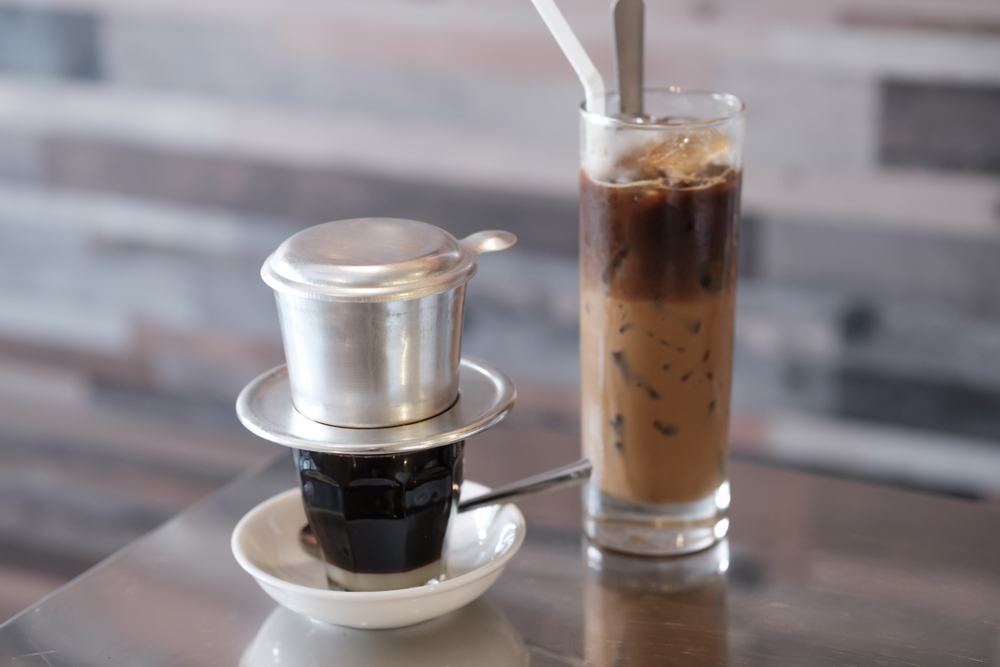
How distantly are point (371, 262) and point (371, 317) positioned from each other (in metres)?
0.03

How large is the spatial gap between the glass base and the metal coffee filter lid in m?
0.24

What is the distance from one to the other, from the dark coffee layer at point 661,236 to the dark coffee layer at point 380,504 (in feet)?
0.55

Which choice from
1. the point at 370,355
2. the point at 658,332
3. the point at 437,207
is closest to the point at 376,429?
the point at 370,355

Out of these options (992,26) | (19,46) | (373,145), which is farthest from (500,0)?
(19,46)

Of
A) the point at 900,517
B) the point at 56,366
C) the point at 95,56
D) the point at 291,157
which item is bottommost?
the point at 56,366

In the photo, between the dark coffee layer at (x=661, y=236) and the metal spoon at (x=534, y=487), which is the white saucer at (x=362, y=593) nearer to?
the metal spoon at (x=534, y=487)

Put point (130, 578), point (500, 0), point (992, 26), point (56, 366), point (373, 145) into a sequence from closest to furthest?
point (130, 578), point (992, 26), point (500, 0), point (373, 145), point (56, 366)

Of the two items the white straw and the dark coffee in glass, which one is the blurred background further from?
the dark coffee in glass

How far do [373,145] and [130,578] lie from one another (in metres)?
1.20

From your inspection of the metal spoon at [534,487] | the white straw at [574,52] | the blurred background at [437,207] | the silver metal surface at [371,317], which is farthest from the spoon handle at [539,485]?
the blurred background at [437,207]

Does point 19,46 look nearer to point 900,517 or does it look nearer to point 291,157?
point 291,157

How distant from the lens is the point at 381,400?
0.58 metres

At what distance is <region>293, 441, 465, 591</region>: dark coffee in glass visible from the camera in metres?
0.61

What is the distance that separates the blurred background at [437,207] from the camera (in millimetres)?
1465
